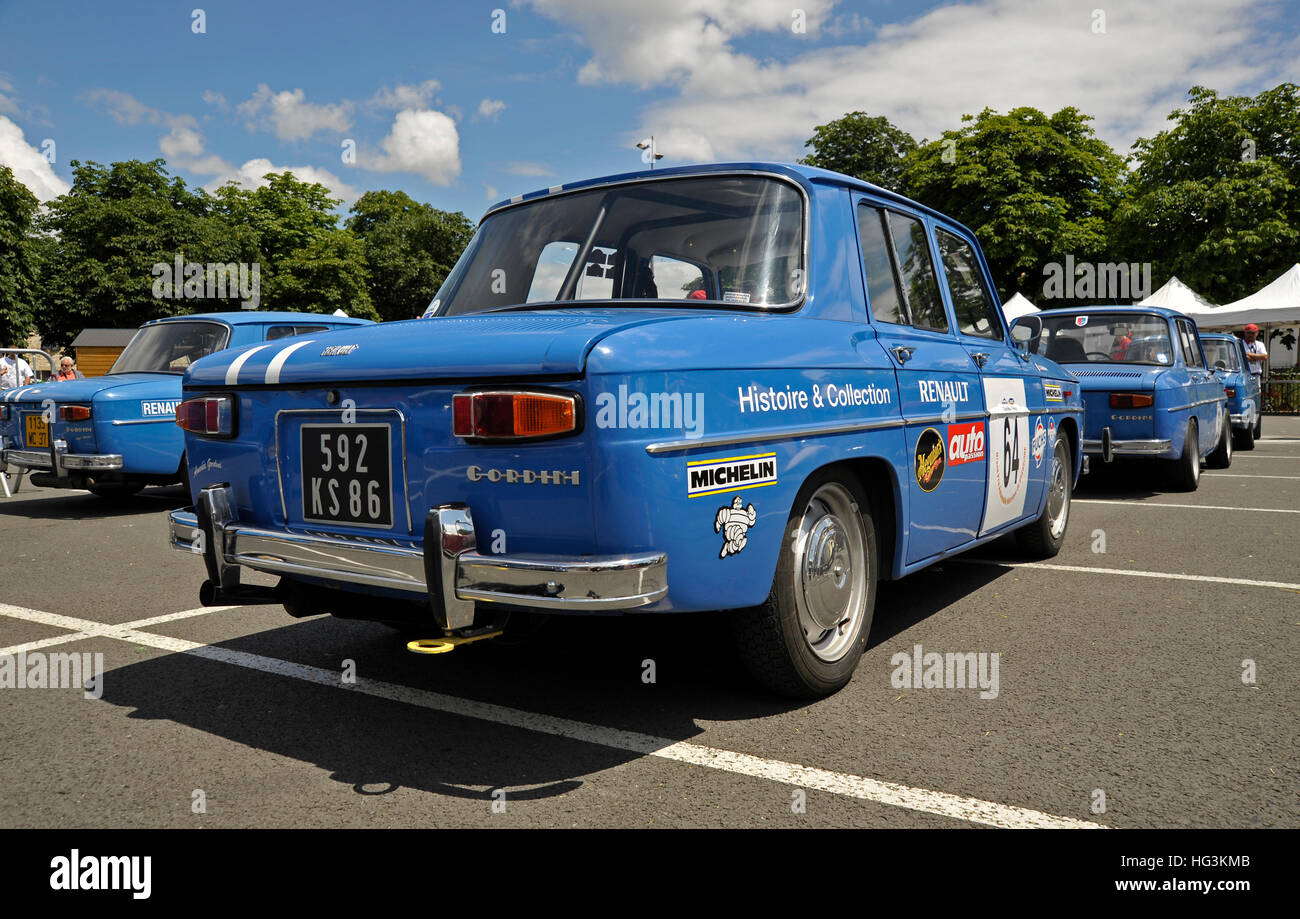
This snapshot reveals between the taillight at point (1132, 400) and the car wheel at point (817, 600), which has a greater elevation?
the taillight at point (1132, 400)

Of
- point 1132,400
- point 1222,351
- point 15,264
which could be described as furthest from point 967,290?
point 15,264

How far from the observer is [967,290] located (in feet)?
16.1

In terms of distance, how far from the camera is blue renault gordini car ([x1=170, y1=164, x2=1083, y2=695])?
104 inches

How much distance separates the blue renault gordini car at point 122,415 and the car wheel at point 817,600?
5.87 meters

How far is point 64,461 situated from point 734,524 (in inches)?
306

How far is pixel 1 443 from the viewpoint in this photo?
916 centimetres

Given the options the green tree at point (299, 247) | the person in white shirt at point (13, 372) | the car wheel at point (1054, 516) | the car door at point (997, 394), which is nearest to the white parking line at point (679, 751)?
the car door at point (997, 394)

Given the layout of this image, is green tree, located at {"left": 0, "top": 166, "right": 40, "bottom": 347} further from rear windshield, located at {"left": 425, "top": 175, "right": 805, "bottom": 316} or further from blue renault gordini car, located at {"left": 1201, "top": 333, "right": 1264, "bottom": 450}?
rear windshield, located at {"left": 425, "top": 175, "right": 805, "bottom": 316}

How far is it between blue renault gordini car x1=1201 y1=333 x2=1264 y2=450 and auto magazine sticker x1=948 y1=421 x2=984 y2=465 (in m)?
10.3

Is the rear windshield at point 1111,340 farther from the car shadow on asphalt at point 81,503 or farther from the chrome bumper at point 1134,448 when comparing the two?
the car shadow on asphalt at point 81,503

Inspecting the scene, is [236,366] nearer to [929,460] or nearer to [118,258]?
[929,460]

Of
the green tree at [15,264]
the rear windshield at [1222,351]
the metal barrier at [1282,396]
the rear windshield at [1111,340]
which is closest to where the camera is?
the rear windshield at [1111,340]

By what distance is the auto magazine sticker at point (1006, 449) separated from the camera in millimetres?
4602

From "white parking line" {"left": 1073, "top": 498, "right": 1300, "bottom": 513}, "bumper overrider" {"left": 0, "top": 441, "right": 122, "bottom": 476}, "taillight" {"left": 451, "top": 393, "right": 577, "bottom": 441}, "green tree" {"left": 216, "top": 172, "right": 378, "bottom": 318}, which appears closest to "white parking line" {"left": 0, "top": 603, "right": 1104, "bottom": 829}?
"taillight" {"left": 451, "top": 393, "right": 577, "bottom": 441}
